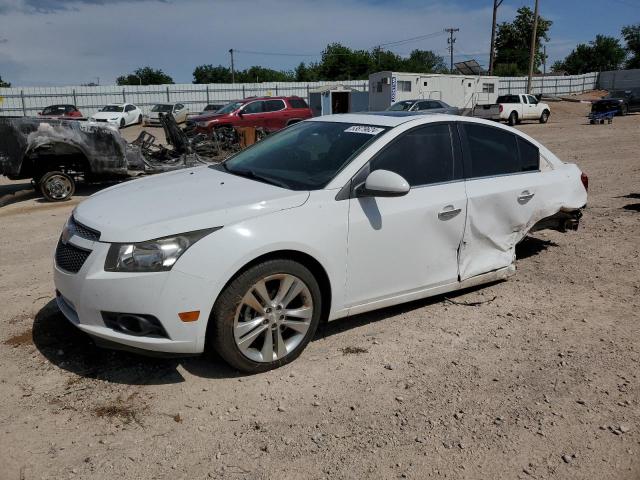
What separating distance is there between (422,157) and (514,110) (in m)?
26.2

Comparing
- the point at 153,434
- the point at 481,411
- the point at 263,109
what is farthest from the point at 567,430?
the point at 263,109

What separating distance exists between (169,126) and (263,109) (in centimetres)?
815

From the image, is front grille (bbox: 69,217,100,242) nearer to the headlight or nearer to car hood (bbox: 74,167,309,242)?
car hood (bbox: 74,167,309,242)

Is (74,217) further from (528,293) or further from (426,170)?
(528,293)

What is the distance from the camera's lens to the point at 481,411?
3070 mm

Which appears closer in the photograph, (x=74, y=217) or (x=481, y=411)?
(x=481, y=411)

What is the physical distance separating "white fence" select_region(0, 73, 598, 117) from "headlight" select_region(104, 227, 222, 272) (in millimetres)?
36131

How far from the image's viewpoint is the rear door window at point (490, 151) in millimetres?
4406

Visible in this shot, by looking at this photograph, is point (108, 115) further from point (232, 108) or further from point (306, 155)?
point (306, 155)

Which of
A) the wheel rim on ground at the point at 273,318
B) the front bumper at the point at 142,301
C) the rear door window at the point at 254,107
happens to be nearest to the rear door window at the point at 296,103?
the rear door window at the point at 254,107

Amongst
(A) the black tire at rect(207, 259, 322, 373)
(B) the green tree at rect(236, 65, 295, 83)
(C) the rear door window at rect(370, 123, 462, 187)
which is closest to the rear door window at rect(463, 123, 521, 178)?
(C) the rear door window at rect(370, 123, 462, 187)

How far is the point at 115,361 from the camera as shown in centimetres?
358

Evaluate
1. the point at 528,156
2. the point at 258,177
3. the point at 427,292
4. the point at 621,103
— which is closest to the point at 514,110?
the point at 621,103

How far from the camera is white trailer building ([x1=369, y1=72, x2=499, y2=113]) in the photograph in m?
29.6
